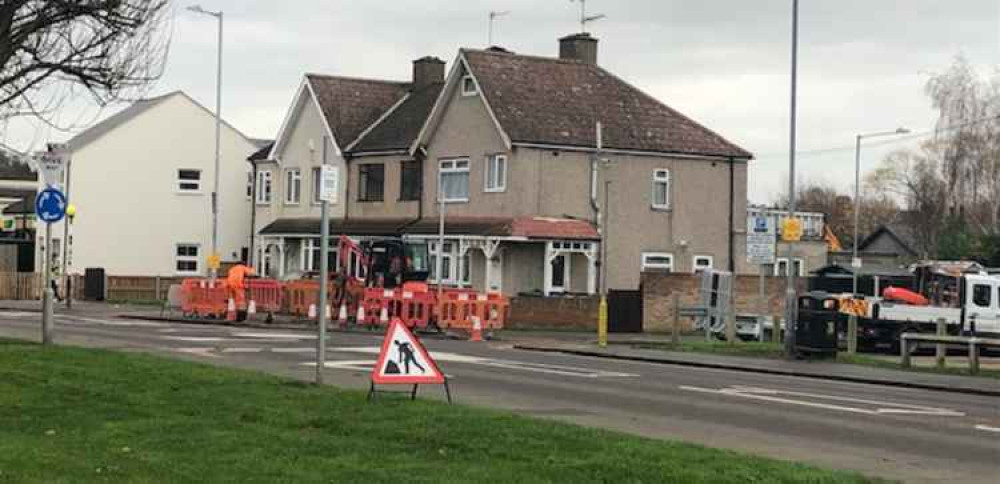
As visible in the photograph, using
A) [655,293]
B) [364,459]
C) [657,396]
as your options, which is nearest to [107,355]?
[657,396]

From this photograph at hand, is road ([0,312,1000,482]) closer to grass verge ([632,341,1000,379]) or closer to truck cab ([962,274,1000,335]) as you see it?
grass verge ([632,341,1000,379])

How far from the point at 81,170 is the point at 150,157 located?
3.39 m

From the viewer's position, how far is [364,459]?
11906mm

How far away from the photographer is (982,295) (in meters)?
38.9

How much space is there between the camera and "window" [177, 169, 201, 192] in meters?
70.5

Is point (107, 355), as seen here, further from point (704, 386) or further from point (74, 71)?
point (704, 386)

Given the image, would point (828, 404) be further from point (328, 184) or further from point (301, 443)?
point (301, 443)

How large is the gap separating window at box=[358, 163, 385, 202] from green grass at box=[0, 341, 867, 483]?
37.5 meters

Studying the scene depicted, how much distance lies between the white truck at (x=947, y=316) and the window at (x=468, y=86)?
17.5 m

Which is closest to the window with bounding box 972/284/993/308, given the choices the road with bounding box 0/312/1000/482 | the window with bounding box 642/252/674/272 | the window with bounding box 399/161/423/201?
the window with bounding box 642/252/674/272

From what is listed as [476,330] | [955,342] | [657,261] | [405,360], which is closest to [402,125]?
[657,261]

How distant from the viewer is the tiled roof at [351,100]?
58219 millimetres

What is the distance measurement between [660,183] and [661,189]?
231 mm

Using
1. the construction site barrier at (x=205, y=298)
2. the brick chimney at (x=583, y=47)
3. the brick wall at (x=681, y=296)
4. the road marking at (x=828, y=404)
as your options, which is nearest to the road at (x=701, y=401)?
the road marking at (x=828, y=404)
